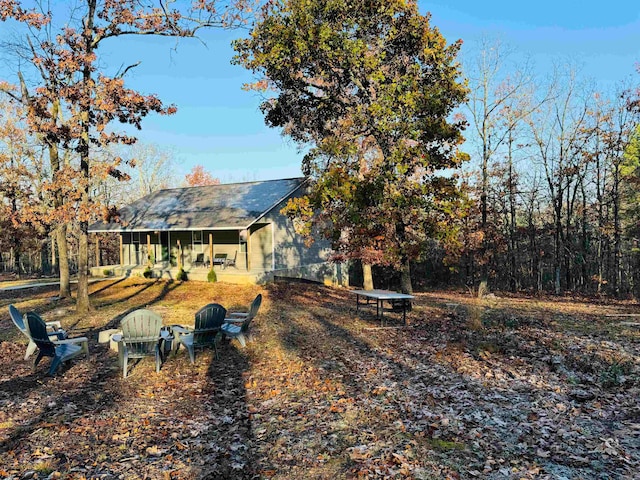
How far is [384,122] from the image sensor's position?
1178cm

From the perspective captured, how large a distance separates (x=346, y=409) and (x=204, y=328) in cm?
321

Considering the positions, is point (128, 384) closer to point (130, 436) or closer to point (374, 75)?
point (130, 436)

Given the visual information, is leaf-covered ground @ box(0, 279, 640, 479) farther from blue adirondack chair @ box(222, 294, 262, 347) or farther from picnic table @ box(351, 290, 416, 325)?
picnic table @ box(351, 290, 416, 325)

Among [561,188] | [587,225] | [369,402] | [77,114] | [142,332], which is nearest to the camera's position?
[369,402]

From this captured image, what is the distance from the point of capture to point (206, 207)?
76.4 feet

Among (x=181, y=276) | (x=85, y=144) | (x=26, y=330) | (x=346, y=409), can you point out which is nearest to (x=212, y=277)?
(x=181, y=276)

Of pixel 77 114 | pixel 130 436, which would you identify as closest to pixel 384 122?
pixel 77 114

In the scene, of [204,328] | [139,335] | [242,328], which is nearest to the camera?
[139,335]

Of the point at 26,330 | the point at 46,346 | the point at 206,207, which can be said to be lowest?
the point at 46,346

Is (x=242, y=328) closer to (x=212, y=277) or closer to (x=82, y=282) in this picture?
(x=82, y=282)

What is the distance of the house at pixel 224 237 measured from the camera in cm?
2111

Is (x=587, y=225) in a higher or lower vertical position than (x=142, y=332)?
higher

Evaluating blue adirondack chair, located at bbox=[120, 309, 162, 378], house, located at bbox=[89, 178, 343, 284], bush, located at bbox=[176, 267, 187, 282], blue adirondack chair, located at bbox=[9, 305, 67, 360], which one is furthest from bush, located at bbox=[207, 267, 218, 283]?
blue adirondack chair, located at bbox=[120, 309, 162, 378]

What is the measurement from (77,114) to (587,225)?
25818 millimetres
